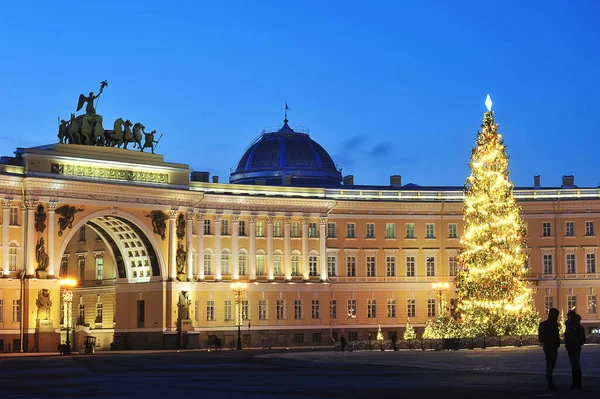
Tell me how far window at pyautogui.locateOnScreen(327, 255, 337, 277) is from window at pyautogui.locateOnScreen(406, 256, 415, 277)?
612 centimetres

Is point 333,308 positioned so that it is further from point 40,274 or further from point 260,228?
point 40,274

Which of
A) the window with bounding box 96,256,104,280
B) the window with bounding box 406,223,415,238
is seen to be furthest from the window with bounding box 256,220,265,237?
the window with bounding box 406,223,415,238

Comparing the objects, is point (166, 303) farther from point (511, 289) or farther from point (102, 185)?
point (511, 289)

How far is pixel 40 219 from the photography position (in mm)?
79688

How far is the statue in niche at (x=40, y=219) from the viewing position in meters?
79.6

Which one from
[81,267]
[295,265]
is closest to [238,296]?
[295,265]

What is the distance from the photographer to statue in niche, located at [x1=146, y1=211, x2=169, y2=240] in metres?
86.8

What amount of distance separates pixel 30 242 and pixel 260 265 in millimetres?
21216

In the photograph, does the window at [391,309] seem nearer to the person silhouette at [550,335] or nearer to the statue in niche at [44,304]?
the statue in niche at [44,304]

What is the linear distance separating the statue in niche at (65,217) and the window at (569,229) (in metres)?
41.8

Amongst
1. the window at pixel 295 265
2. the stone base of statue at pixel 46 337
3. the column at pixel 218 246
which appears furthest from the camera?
the window at pixel 295 265

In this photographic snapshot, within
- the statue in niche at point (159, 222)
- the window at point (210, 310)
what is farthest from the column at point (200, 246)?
the statue in niche at point (159, 222)

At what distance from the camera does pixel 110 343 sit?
9075 cm

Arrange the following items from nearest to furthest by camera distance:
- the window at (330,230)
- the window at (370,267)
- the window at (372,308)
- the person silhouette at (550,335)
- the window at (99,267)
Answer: the person silhouette at (550,335) → the window at (99,267) → the window at (330,230) → the window at (372,308) → the window at (370,267)
